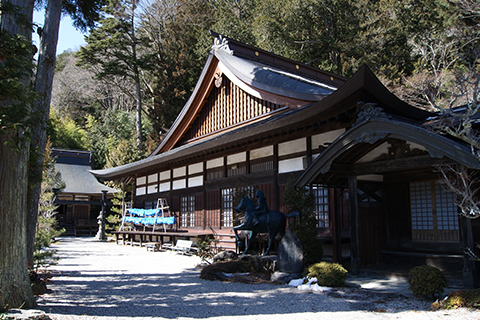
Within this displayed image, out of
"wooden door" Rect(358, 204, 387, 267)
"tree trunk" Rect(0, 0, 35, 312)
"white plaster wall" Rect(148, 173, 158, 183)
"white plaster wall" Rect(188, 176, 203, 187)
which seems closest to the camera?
"tree trunk" Rect(0, 0, 35, 312)

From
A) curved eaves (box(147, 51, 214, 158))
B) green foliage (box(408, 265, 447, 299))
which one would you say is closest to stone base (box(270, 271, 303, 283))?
green foliage (box(408, 265, 447, 299))

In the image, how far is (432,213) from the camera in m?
9.01

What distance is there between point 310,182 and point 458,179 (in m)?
2.96

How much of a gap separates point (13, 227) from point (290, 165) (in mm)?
7672

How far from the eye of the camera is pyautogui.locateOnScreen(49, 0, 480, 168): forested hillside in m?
22.6

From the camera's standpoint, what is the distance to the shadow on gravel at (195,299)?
6.08m

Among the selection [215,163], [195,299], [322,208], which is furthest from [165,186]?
[195,299]

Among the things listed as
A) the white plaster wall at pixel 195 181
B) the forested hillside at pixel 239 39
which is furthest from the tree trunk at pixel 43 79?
the forested hillside at pixel 239 39

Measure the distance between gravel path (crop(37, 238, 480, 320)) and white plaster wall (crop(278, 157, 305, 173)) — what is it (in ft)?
13.2

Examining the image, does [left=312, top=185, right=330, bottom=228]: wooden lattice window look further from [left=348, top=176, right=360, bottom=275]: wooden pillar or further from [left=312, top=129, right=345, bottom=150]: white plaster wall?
[left=348, top=176, right=360, bottom=275]: wooden pillar

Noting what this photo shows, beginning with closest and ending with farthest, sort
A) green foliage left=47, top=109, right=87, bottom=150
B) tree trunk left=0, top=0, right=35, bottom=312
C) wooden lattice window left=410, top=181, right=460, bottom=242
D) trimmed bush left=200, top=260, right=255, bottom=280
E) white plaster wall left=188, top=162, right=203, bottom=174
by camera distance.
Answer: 1. tree trunk left=0, top=0, right=35, bottom=312
2. wooden lattice window left=410, top=181, right=460, bottom=242
3. trimmed bush left=200, top=260, right=255, bottom=280
4. white plaster wall left=188, top=162, right=203, bottom=174
5. green foliage left=47, top=109, right=87, bottom=150

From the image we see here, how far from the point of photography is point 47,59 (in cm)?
840

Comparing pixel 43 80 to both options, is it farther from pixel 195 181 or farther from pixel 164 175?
pixel 164 175

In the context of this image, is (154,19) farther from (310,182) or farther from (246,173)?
(310,182)
